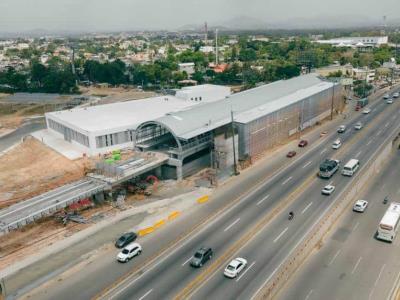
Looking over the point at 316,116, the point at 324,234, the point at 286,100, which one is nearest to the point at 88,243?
the point at 324,234

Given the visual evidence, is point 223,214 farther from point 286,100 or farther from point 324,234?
point 286,100

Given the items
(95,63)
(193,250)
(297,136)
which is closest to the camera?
(193,250)

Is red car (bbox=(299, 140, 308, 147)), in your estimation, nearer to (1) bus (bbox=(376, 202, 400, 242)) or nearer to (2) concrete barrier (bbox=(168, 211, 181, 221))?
(1) bus (bbox=(376, 202, 400, 242))

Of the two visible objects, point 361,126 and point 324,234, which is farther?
point 361,126

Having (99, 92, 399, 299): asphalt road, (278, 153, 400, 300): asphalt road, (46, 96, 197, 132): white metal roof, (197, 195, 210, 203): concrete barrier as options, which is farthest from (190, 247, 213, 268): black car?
(46, 96, 197, 132): white metal roof

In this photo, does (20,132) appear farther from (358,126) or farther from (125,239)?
(358,126)

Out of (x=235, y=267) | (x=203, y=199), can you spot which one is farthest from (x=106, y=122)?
(x=235, y=267)
